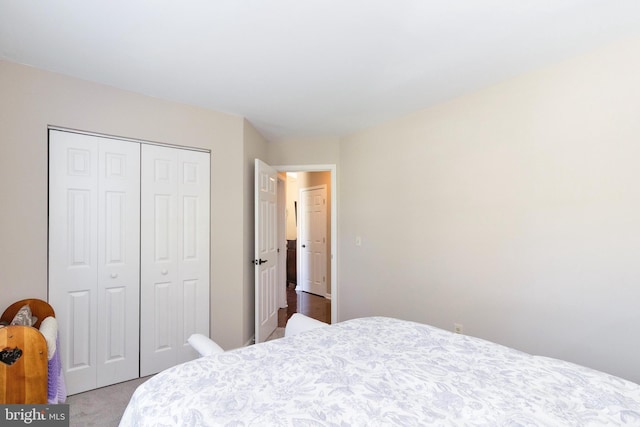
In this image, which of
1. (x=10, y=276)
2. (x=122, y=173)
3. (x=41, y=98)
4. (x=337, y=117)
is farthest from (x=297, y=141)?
(x=10, y=276)

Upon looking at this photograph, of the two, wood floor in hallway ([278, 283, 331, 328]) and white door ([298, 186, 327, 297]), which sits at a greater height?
white door ([298, 186, 327, 297])

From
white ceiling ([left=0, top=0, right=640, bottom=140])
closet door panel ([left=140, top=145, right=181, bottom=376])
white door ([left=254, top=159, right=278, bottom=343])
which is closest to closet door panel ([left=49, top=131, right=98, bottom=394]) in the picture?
closet door panel ([left=140, top=145, right=181, bottom=376])

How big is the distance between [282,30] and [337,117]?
1.45m

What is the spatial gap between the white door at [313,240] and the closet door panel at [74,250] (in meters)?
3.39

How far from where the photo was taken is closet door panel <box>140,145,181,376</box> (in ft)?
8.11

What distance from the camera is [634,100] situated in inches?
66.9

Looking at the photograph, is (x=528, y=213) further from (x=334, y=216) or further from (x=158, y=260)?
(x=158, y=260)

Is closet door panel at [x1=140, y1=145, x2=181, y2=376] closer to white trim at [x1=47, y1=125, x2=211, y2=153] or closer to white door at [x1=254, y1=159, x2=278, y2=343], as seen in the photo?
white trim at [x1=47, y1=125, x2=211, y2=153]

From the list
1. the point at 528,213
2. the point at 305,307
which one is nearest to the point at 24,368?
the point at 528,213

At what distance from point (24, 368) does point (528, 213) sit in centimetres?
316

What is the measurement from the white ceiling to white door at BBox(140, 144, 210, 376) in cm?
61

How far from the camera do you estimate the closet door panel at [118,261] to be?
2293mm

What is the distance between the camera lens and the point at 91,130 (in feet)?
7.31

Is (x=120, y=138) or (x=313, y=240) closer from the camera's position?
(x=120, y=138)
